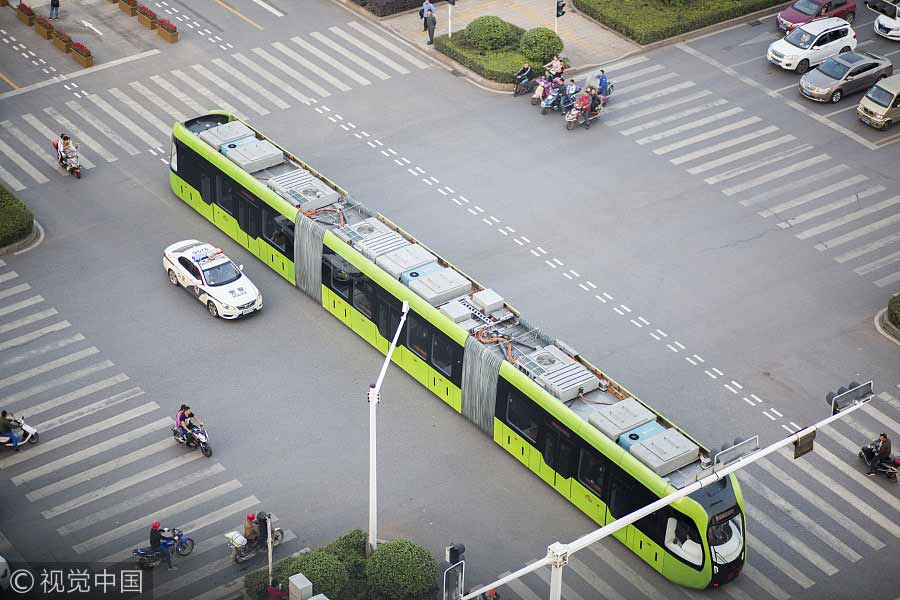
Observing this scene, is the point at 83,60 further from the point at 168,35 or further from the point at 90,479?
the point at 90,479

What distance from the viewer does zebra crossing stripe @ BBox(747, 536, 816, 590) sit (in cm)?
3319

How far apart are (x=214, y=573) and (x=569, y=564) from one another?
28.6ft

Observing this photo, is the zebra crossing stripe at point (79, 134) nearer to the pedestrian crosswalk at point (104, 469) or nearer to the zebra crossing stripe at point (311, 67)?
the zebra crossing stripe at point (311, 67)

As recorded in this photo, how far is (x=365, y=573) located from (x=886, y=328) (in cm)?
1939

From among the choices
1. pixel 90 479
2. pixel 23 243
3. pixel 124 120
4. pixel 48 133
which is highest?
pixel 124 120

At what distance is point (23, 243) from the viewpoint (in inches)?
1752

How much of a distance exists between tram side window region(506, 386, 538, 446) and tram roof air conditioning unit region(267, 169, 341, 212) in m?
9.71

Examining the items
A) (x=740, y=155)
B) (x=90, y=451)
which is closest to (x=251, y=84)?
(x=740, y=155)

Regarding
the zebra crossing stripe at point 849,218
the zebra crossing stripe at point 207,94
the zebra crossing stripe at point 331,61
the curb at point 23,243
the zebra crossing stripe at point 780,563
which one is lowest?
the curb at point 23,243

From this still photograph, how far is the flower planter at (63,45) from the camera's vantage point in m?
55.5

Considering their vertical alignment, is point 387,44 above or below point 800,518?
above

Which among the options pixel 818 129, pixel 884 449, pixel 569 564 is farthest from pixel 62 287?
pixel 818 129

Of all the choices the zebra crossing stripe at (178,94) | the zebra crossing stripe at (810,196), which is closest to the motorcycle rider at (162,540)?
the zebra crossing stripe at (178,94)

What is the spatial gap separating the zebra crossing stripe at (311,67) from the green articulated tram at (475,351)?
8870mm
